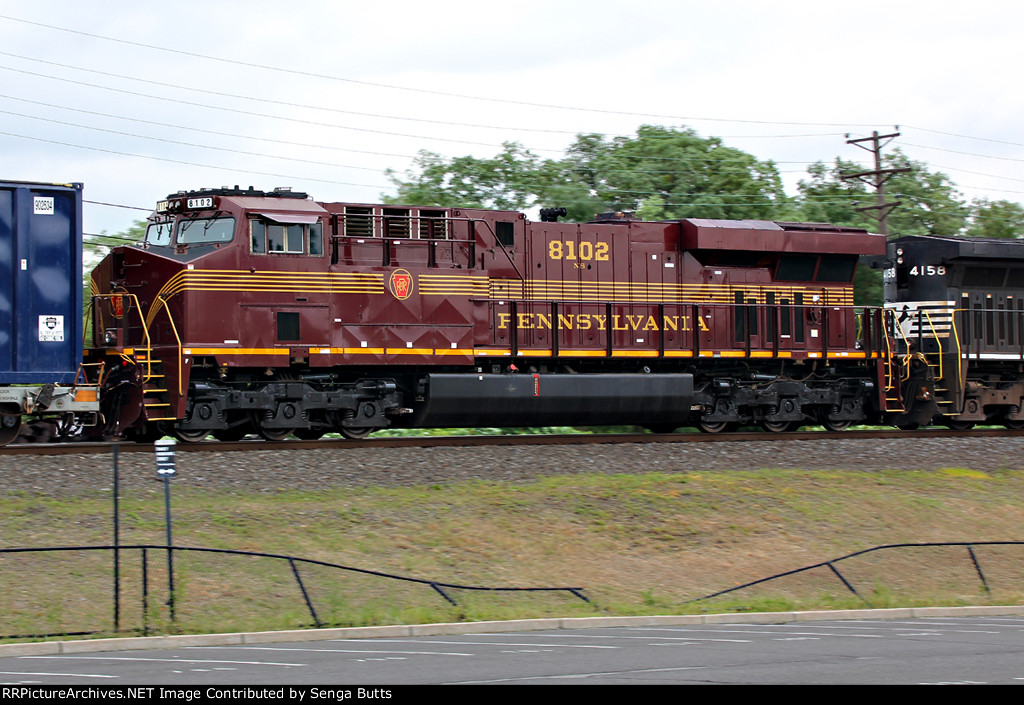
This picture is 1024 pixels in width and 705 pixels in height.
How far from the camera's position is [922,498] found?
17.3m

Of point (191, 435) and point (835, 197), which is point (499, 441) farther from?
point (835, 197)

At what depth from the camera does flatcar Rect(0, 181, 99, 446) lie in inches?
643

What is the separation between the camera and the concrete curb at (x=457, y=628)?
10031mm

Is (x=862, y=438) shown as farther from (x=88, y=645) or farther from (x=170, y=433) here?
(x=88, y=645)

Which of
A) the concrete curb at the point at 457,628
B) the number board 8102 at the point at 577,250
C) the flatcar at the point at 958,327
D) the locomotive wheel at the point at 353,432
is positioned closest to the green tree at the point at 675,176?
the flatcar at the point at 958,327

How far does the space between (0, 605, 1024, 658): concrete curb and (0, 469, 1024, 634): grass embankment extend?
39 centimetres

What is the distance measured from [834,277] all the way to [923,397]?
3245mm

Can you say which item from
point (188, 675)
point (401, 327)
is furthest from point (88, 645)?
point (401, 327)

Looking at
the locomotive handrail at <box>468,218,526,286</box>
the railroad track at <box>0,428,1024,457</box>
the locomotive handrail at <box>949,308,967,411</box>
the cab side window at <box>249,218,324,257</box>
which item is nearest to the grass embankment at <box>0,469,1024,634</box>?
the railroad track at <box>0,428,1024,457</box>

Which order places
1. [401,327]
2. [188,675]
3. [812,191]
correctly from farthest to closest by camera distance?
1. [812,191]
2. [401,327]
3. [188,675]

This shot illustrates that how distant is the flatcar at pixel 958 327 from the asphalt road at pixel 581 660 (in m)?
13.7

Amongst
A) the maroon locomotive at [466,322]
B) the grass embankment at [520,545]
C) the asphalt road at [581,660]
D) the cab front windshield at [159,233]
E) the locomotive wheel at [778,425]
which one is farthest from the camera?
the locomotive wheel at [778,425]

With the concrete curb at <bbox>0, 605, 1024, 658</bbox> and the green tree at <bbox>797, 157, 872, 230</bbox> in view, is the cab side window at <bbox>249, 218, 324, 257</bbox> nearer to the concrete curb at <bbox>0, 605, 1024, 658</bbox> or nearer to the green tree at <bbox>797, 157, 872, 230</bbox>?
the concrete curb at <bbox>0, 605, 1024, 658</bbox>

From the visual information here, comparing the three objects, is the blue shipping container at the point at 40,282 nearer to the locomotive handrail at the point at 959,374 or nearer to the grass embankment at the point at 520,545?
the grass embankment at the point at 520,545
